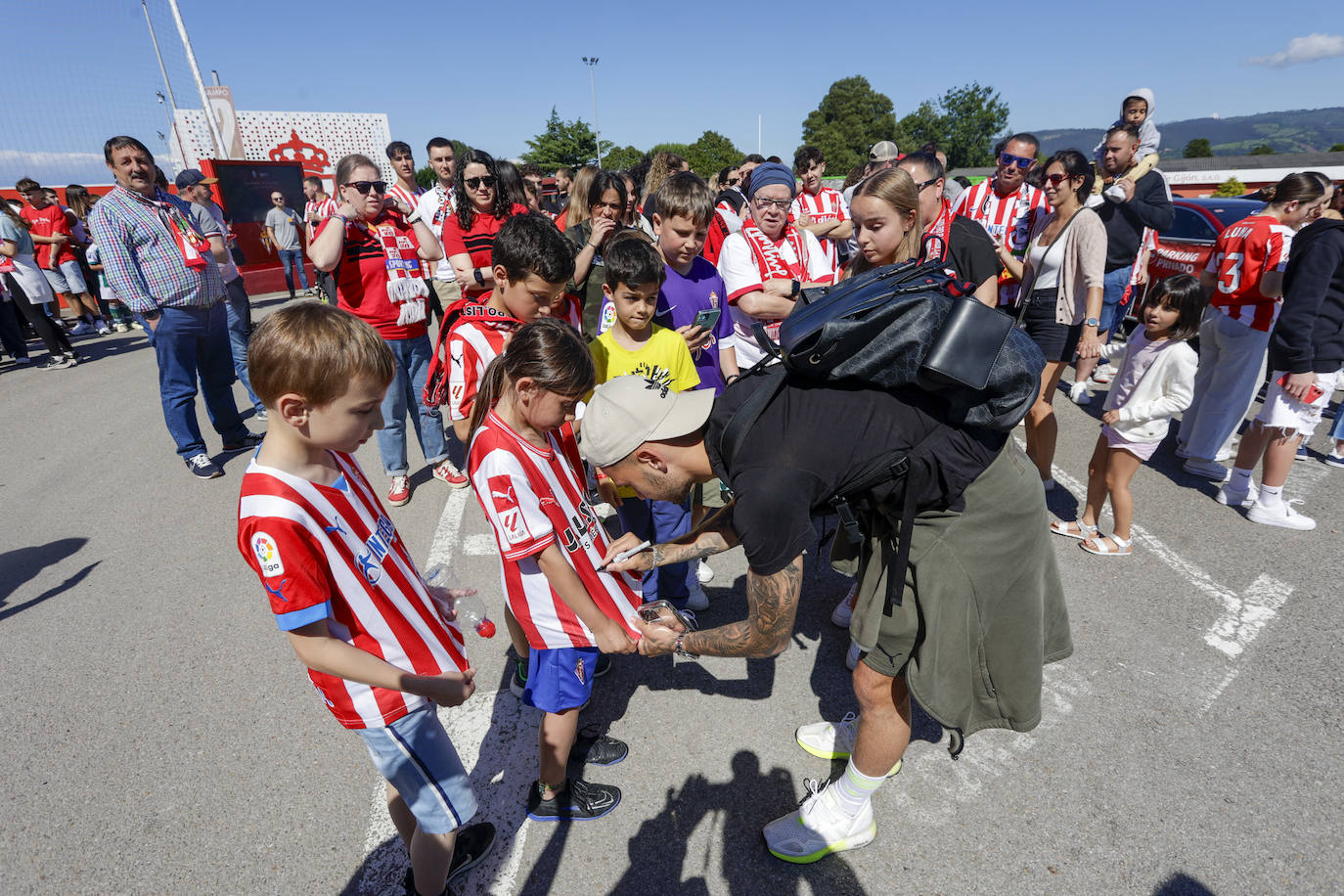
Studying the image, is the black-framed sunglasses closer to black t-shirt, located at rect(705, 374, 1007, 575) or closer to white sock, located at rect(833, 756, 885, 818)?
black t-shirt, located at rect(705, 374, 1007, 575)

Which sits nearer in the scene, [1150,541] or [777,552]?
[777,552]

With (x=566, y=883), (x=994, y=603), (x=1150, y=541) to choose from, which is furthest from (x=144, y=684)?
(x=1150, y=541)

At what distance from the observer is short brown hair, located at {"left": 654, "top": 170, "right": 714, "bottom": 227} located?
3266mm

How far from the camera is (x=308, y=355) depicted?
1436mm

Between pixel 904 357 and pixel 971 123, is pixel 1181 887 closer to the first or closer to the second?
pixel 904 357

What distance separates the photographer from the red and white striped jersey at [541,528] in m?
1.88

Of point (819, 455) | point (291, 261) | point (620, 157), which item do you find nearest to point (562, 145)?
point (620, 157)

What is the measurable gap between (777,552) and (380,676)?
1032 mm

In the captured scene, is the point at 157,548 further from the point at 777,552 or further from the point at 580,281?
the point at 777,552

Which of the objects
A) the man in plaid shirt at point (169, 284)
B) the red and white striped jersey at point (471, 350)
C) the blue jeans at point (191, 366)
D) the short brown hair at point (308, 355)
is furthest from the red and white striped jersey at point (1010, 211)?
the blue jeans at point (191, 366)

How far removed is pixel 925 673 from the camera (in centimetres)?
189

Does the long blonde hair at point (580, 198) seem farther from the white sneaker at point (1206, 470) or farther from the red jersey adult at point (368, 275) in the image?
the white sneaker at point (1206, 470)

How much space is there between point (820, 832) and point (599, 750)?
0.92 meters

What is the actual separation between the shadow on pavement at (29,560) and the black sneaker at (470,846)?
3511 mm
